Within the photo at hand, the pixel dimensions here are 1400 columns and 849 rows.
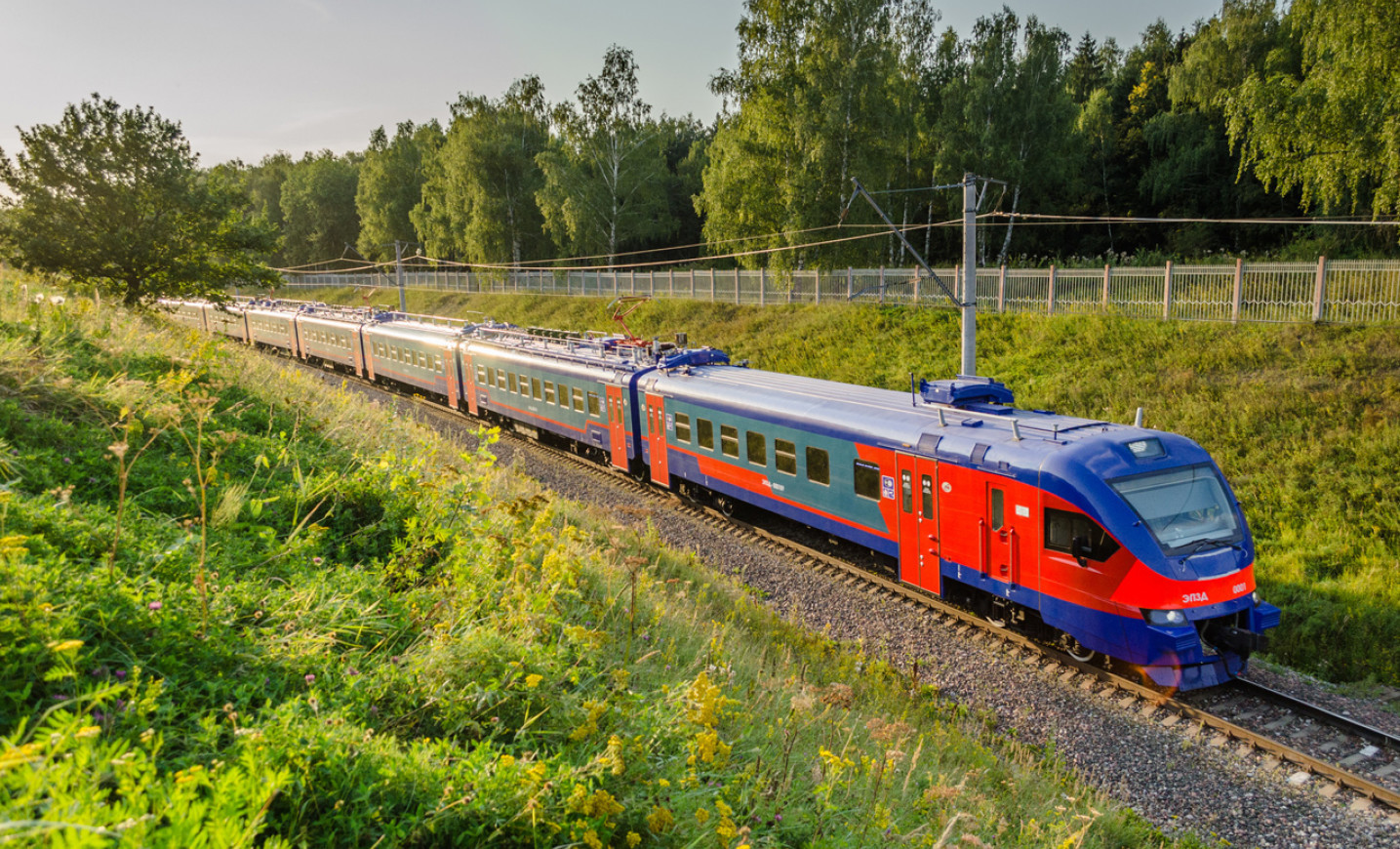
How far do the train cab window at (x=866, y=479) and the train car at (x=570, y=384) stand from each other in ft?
20.4

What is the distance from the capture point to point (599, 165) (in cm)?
4109

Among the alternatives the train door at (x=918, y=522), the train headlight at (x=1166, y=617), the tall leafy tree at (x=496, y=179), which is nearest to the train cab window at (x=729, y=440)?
the train door at (x=918, y=522)

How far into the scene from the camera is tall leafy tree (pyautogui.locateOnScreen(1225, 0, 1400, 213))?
16.0 metres

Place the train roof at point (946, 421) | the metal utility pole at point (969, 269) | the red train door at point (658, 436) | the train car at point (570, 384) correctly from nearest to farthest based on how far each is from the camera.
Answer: the train roof at point (946, 421) < the metal utility pole at point (969, 269) < the red train door at point (658, 436) < the train car at point (570, 384)

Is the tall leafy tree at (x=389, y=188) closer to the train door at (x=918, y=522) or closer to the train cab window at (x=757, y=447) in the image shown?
the train cab window at (x=757, y=447)

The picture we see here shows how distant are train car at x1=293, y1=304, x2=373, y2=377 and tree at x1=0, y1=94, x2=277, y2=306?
48.4ft

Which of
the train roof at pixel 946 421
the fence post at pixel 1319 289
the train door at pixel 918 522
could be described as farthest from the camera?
the fence post at pixel 1319 289

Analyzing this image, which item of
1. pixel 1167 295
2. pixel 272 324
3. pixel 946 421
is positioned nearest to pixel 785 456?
pixel 946 421

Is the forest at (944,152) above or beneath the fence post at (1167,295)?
above

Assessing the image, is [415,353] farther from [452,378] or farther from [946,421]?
[946,421]

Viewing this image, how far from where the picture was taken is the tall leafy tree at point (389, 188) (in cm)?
6244

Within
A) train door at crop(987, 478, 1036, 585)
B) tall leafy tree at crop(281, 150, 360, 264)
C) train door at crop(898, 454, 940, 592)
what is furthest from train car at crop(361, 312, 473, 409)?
tall leafy tree at crop(281, 150, 360, 264)

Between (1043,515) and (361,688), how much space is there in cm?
723

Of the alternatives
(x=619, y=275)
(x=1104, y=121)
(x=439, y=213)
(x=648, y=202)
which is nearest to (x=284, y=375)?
(x=619, y=275)
